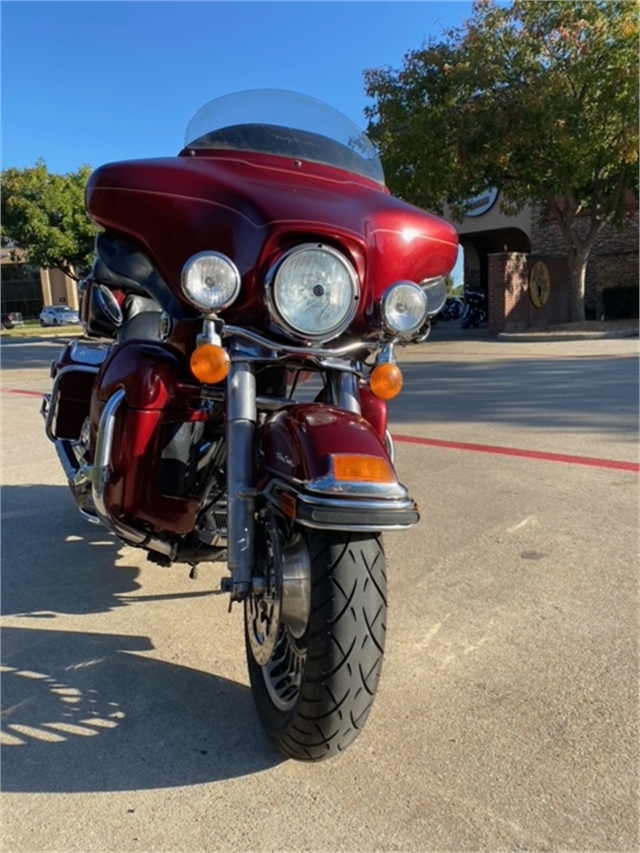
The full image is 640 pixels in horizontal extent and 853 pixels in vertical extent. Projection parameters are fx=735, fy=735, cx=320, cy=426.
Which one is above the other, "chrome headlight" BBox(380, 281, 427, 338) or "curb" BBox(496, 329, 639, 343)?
"chrome headlight" BBox(380, 281, 427, 338)

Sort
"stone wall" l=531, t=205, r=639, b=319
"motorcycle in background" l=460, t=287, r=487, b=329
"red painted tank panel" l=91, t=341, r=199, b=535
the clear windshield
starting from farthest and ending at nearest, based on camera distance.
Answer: "motorcycle in background" l=460, t=287, r=487, b=329 < "stone wall" l=531, t=205, r=639, b=319 < the clear windshield < "red painted tank panel" l=91, t=341, r=199, b=535

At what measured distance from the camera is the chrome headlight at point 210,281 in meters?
2.20

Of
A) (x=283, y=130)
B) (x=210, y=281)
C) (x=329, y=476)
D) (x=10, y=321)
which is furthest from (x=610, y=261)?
(x=10, y=321)

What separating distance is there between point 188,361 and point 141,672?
1131 millimetres

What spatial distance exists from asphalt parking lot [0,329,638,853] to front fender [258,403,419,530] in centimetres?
76

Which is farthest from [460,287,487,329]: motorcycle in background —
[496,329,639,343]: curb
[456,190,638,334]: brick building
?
[496,329,639,343]: curb

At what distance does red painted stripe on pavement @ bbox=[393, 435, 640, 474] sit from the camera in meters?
5.13

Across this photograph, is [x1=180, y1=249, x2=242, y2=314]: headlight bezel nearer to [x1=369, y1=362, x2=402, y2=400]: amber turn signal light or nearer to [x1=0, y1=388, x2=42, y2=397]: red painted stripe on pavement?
[x1=369, y1=362, x2=402, y2=400]: amber turn signal light

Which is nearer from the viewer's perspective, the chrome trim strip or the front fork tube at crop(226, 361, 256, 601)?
the front fork tube at crop(226, 361, 256, 601)

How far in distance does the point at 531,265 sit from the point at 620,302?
3056 mm


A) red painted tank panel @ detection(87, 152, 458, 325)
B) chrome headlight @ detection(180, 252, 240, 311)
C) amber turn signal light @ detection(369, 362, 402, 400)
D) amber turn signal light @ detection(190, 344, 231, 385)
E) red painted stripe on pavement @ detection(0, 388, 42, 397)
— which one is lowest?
red painted stripe on pavement @ detection(0, 388, 42, 397)

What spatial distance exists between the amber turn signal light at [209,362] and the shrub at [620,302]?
20664 millimetres

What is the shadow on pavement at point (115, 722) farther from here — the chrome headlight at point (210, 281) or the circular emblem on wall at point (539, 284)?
the circular emblem on wall at point (539, 284)

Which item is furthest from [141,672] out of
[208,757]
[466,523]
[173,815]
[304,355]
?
[466,523]
